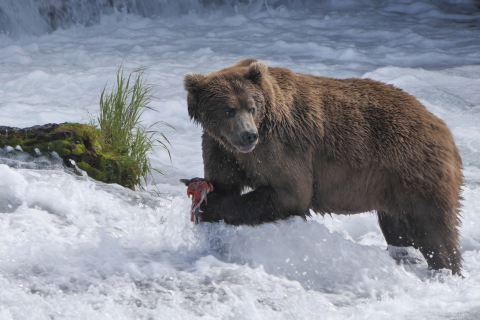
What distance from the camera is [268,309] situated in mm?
3682

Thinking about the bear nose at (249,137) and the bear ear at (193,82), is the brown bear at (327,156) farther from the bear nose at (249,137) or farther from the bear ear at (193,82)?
the bear nose at (249,137)

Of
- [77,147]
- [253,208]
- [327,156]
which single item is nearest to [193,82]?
[253,208]

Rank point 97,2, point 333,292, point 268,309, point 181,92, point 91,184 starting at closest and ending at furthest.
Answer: point 268,309 < point 333,292 < point 91,184 < point 181,92 < point 97,2

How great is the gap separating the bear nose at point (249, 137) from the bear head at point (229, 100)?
0.07 m

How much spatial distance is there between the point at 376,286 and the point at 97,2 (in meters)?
13.6

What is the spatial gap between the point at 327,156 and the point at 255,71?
84 cm

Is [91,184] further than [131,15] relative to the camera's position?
No

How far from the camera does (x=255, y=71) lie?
4250 mm

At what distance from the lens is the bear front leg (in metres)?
4.42

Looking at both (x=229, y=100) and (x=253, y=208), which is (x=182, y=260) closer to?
(x=253, y=208)

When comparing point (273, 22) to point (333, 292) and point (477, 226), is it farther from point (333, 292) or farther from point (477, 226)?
point (333, 292)

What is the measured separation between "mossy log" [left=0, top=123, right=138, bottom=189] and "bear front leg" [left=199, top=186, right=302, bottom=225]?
1512mm

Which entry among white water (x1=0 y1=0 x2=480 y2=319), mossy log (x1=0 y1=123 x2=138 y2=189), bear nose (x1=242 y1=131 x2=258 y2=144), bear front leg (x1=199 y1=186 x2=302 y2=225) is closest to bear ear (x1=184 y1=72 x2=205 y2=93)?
bear nose (x1=242 y1=131 x2=258 y2=144)

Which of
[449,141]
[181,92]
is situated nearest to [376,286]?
[449,141]
